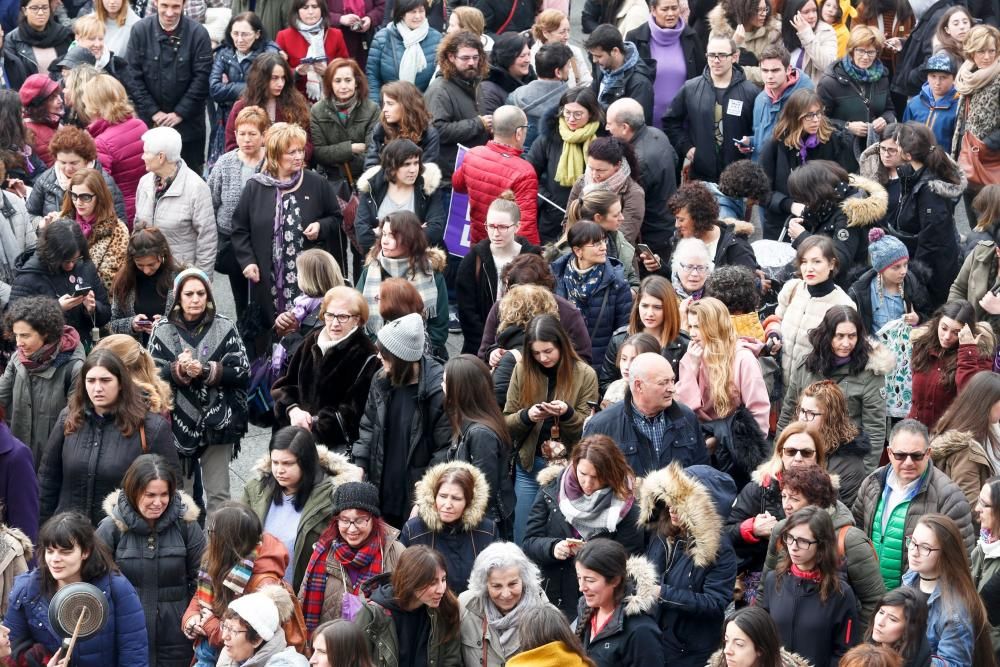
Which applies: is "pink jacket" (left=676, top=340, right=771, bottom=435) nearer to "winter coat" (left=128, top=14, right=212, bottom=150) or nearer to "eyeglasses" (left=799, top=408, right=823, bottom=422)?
"eyeglasses" (left=799, top=408, right=823, bottom=422)

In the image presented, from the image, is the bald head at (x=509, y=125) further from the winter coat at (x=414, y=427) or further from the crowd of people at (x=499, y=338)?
the winter coat at (x=414, y=427)

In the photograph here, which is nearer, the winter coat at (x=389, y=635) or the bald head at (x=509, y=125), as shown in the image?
the winter coat at (x=389, y=635)

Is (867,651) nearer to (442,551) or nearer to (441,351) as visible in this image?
(442,551)

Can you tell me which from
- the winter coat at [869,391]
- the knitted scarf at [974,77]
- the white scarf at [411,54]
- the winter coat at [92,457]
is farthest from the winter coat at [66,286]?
the knitted scarf at [974,77]

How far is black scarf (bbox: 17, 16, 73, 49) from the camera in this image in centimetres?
1543

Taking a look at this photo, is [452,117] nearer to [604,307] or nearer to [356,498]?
[604,307]

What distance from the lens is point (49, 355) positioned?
11164 mm

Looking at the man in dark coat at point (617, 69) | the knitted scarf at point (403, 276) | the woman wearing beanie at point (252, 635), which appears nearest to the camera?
the woman wearing beanie at point (252, 635)

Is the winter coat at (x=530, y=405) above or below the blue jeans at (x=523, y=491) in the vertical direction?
above

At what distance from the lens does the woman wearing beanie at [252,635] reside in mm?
9000

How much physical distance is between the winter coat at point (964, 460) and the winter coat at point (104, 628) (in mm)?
4325

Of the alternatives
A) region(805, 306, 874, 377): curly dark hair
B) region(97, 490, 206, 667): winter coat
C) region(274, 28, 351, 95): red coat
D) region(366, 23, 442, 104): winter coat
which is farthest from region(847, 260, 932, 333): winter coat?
region(274, 28, 351, 95): red coat

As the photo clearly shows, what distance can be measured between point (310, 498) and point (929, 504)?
320 centimetres

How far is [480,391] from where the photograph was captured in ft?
34.4
